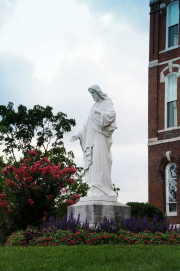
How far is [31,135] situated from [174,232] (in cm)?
2402

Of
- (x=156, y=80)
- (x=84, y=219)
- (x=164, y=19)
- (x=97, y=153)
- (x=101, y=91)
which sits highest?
(x=164, y=19)

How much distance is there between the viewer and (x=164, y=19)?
2491 cm

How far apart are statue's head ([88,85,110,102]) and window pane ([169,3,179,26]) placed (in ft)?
46.0

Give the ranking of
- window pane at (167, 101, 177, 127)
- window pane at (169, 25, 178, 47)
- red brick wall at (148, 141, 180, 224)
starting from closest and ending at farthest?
red brick wall at (148, 141, 180, 224)
window pane at (167, 101, 177, 127)
window pane at (169, 25, 178, 47)

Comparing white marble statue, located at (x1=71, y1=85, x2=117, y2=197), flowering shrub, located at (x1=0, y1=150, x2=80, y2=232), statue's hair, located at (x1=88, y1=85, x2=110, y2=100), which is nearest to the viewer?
white marble statue, located at (x1=71, y1=85, x2=117, y2=197)

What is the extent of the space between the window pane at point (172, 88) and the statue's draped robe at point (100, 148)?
39.9ft

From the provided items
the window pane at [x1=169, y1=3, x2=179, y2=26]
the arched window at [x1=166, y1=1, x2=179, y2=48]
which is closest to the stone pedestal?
the arched window at [x1=166, y1=1, x2=179, y2=48]

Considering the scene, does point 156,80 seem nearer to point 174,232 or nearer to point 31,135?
point 31,135

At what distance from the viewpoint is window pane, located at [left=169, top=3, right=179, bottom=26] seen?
965 inches

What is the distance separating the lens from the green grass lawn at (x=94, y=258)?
21.7ft

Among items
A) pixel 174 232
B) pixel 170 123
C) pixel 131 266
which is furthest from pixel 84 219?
pixel 170 123

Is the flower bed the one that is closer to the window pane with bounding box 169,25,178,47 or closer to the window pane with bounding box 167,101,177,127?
the window pane with bounding box 167,101,177,127

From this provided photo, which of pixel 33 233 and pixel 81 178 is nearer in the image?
pixel 33 233

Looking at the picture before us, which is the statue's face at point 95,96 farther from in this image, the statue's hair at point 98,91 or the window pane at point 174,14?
the window pane at point 174,14
